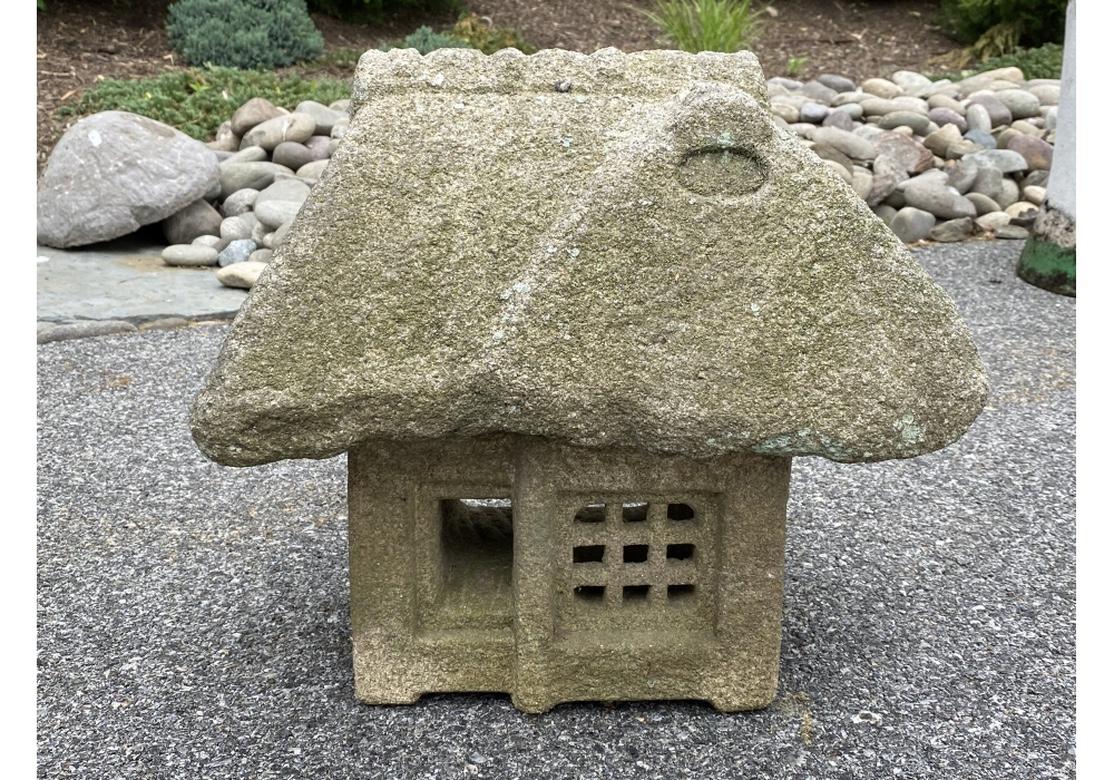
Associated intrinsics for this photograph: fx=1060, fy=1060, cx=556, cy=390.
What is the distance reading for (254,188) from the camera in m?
5.93

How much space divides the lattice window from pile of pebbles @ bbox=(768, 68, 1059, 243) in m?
3.90

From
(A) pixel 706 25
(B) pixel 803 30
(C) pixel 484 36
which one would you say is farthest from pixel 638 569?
(B) pixel 803 30

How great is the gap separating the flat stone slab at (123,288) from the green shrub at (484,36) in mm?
3834

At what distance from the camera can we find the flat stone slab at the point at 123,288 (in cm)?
479

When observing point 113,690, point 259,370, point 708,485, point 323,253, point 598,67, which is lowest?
point 113,690

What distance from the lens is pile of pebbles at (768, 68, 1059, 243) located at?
19.9 feet

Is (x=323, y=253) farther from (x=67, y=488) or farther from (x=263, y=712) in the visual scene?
(x=67, y=488)

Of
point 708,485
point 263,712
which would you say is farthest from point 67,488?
point 708,485

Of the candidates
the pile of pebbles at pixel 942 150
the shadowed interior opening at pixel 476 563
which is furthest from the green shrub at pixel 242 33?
the shadowed interior opening at pixel 476 563

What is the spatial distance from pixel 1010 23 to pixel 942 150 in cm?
315

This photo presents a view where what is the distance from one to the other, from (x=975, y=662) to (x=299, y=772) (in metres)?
1.52

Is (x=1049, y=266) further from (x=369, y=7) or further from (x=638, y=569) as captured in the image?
(x=369, y=7)

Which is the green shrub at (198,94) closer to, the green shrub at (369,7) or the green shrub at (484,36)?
the green shrub at (484,36)

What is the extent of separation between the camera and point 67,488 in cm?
330
